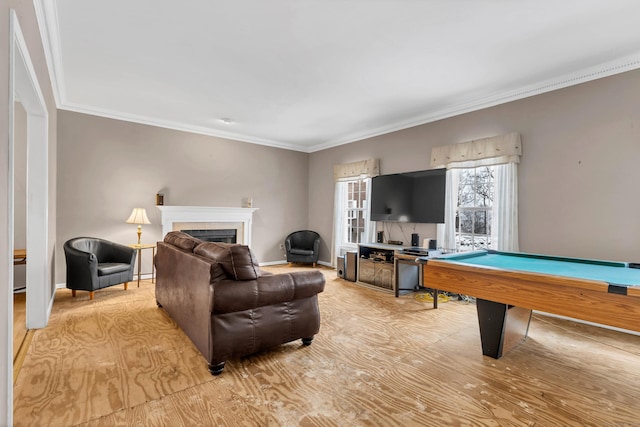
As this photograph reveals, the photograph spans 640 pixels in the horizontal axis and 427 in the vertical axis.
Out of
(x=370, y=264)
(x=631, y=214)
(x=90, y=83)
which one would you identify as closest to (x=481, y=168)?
(x=631, y=214)

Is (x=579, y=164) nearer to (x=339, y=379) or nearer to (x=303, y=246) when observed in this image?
(x=339, y=379)

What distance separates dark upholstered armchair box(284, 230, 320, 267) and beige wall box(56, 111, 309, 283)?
315mm

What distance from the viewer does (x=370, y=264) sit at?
5.11m

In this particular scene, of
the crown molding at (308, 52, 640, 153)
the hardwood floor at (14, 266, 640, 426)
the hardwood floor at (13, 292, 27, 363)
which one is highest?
the crown molding at (308, 52, 640, 153)

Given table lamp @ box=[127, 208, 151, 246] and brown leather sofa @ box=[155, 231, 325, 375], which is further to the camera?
table lamp @ box=[127, 208, 151, 246]

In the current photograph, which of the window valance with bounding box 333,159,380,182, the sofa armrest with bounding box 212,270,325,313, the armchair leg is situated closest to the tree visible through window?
the window valance with bounding box 333,159,380,182

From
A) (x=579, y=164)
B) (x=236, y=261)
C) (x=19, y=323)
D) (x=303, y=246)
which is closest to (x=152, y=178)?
(x=19, y=323)

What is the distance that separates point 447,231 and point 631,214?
76.5 inches

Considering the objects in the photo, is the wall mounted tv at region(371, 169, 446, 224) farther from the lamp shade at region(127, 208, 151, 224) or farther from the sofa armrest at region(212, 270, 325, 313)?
the lamp shade at region(127, 208, 151, 224)

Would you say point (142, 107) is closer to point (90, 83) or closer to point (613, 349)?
point (90, 83)

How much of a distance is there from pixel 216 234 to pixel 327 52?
4121 mm

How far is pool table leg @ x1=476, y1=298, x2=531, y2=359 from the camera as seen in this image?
8.51ft

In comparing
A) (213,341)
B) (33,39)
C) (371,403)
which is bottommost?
(371,403)

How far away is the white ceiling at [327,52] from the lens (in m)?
2.48
